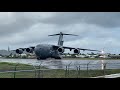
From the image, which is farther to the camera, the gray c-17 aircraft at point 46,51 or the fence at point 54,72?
the gray c-17 aircraft at point 46,51

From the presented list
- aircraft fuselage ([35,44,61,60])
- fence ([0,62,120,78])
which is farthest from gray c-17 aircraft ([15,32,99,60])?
fence ([0,62,120,78])

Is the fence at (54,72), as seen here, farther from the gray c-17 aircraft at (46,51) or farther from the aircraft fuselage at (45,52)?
the aircraft fuselage at (45,52)

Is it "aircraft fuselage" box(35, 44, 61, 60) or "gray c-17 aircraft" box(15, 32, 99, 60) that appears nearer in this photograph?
"gray c-17 aircraft" box(15, 32, 99, 60)

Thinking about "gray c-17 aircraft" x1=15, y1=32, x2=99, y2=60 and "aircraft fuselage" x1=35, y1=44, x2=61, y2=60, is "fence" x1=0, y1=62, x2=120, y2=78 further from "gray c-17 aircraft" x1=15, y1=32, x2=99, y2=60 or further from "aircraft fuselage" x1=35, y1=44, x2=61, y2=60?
"aircraft fuselage" x1=35, y1=44, x2=61, y2=60

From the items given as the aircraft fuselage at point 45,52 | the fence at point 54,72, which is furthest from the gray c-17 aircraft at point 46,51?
the fence at point 54,72

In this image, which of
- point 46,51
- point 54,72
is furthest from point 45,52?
point 54,72

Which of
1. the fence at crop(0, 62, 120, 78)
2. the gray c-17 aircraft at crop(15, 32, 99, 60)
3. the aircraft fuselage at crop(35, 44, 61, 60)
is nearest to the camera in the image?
the fence at crop(0, 62, 120, 78)

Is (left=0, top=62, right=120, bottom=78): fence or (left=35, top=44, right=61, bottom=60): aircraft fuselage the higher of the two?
(left=35, top=44, right=61, bottom=60): aircraft fuselage

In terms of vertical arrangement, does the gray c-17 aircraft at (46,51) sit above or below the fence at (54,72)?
above
